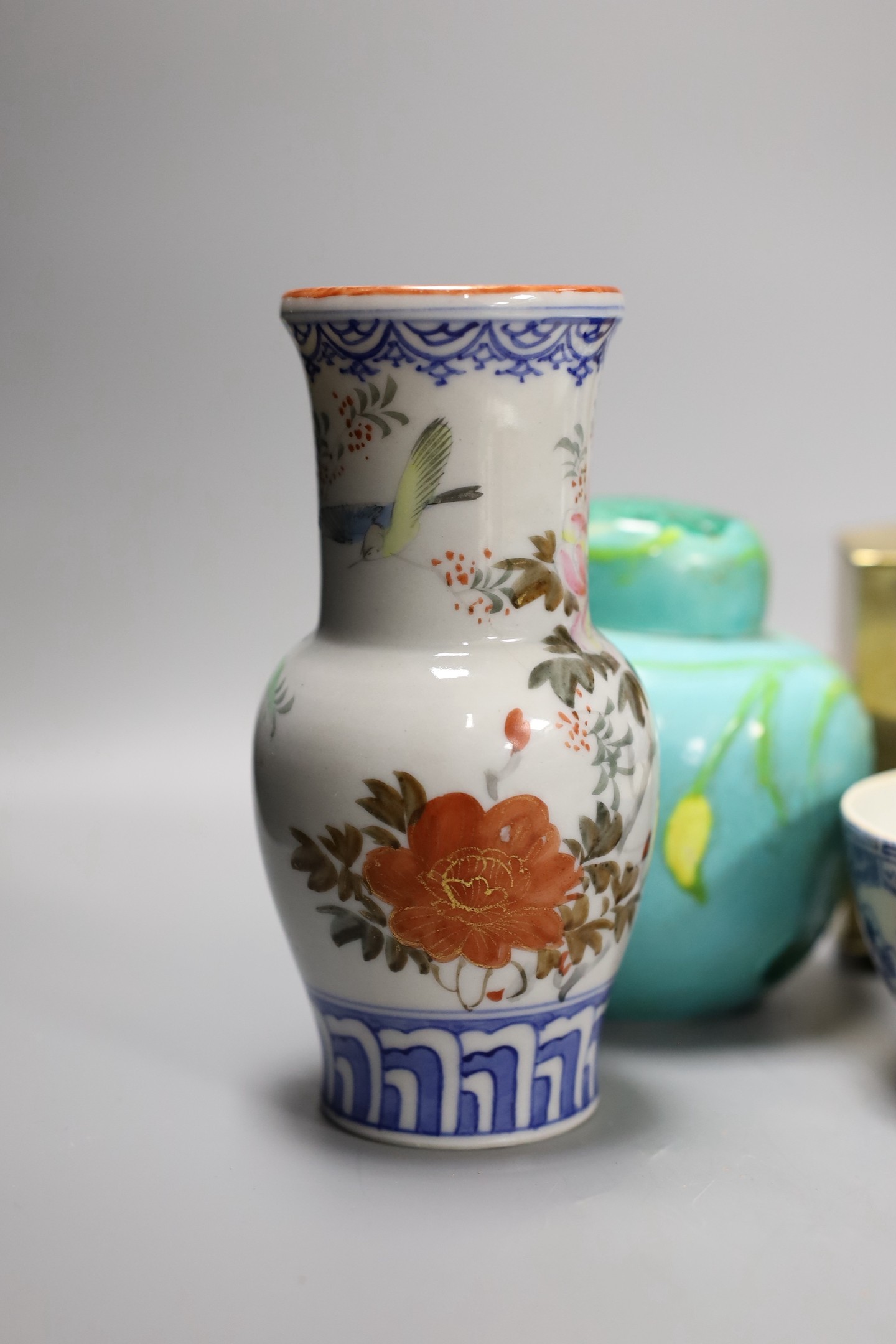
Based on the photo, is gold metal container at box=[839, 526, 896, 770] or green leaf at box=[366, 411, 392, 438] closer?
green leaf at box=[366, 411, 392, 438]

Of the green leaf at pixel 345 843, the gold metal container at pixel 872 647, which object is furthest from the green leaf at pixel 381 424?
the gold metal container at pixel 872 647

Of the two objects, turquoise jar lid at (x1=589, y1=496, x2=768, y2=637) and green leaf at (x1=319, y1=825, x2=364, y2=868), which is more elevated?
turquoise jar lid at (x1=589, y1=496, x2=768, y2=637)

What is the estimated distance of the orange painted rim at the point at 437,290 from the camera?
42.9 inches

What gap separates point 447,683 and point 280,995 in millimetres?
467

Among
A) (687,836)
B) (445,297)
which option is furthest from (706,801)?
(445,297)

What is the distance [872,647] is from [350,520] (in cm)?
69

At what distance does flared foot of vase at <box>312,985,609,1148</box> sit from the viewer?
3.84 ft

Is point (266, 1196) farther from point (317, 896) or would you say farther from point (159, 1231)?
point (317, 896)

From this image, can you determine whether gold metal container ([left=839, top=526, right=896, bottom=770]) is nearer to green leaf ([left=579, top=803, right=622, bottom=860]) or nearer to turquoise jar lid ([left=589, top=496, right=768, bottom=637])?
turquoise jar lid ([left=589, top=496, right=768, bottom=637])

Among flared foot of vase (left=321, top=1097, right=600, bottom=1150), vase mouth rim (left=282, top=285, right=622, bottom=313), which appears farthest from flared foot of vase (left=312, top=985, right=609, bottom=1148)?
vase mouth rim (left=282, top=285, right=622, bottom=313)

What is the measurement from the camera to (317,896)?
1.16m

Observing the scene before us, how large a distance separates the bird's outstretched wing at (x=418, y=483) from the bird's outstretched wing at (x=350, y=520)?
0.04ft

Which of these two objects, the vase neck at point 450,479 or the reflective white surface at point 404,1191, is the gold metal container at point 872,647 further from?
the vase neck at point 450,479

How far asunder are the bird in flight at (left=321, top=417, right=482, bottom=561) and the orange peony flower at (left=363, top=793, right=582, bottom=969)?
6.8 inches
